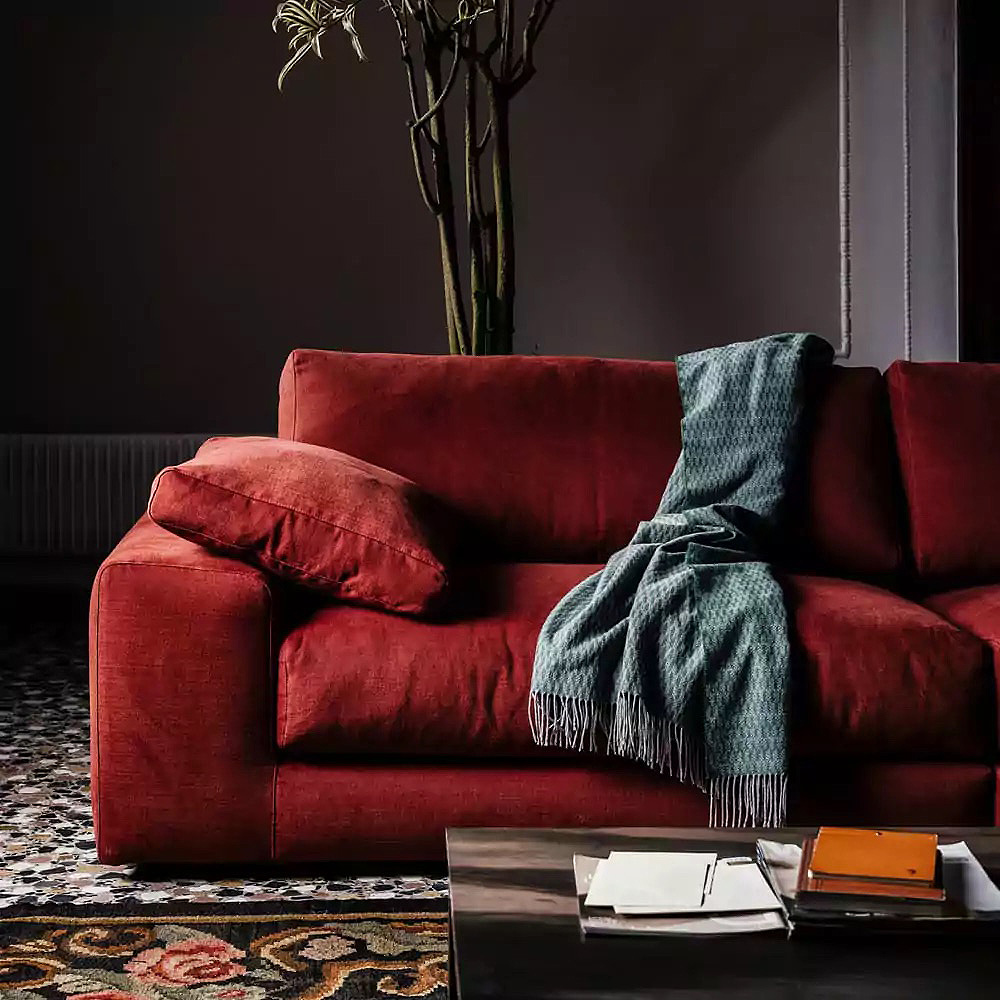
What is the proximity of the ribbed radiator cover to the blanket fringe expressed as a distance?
9.49 feet

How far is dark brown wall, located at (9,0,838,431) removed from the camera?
4.62 meters

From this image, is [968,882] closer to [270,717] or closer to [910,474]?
[270,717]

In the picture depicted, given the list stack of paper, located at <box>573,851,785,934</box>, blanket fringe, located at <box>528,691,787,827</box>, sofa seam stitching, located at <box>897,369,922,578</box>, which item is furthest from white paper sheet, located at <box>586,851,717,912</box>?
sofa seam stitching, located at <box>897,369,922,578</box>

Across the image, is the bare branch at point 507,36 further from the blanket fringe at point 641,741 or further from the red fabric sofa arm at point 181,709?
the blanket fringe at point 641,741

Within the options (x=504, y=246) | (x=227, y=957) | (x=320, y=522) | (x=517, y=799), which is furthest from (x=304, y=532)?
(x=504, y=246)

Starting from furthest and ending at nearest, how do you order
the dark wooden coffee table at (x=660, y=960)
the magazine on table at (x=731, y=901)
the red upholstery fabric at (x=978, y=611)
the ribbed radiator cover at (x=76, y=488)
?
the ribbed radiator cover at (x=76, y=488) < the red upholstery fabric at (x=978, y=611) < the magazine on table at (x=731, y=901) < the dark wooden coffee table at (x=660, y=960)

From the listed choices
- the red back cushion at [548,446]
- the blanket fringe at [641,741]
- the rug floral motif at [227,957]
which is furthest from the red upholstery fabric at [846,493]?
the rug floral motif at [227,957]

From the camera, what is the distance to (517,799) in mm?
2029

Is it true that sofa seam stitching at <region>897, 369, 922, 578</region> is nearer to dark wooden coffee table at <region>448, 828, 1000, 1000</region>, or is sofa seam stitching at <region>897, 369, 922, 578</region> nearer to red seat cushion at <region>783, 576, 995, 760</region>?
red seat cushion at <region>783, 576, 995, 760</region>

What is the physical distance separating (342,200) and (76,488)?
4.38 ft

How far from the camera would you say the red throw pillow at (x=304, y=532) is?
2039 millimetres

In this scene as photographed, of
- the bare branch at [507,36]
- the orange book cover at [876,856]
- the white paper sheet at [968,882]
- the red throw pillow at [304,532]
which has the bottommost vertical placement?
the white paper sheet at [968,882]

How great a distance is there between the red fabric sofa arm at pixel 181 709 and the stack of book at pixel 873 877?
102 centimetres

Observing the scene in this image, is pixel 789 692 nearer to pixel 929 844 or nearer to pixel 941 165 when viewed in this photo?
pixel 929 844
